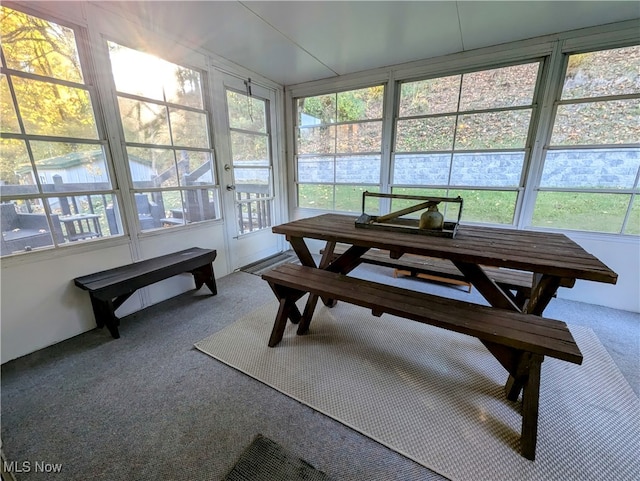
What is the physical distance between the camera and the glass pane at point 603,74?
6.88 feet

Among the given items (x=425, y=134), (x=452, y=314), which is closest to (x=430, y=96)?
(x=425, y=134)

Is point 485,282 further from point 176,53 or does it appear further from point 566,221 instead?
point 176,53

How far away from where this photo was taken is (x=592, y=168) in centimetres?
229

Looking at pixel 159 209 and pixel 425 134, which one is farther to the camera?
pixel 425 134

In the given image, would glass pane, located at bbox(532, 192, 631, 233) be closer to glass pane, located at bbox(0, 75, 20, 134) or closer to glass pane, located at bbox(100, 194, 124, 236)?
→ glass pane, located at bbox(100, 194, 124, 236)

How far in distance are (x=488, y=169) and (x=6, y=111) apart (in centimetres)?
387

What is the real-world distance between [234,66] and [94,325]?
2891 mm

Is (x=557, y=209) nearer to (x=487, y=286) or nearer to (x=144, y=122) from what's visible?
(x=487, y=286)

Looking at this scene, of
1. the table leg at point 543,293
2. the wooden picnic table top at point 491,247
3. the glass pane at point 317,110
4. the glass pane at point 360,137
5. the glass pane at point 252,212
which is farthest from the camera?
the glass pane at point 317,110

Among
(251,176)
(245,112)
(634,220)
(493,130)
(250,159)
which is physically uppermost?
(245,112)

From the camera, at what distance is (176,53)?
2.34 m

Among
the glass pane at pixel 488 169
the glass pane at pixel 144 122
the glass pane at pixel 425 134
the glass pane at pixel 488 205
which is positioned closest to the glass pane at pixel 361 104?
the glass pane at pixel 425 134

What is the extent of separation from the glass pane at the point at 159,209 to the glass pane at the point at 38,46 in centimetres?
93

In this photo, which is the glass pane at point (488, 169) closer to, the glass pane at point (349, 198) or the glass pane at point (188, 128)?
the glass pane at point (349, 198)
